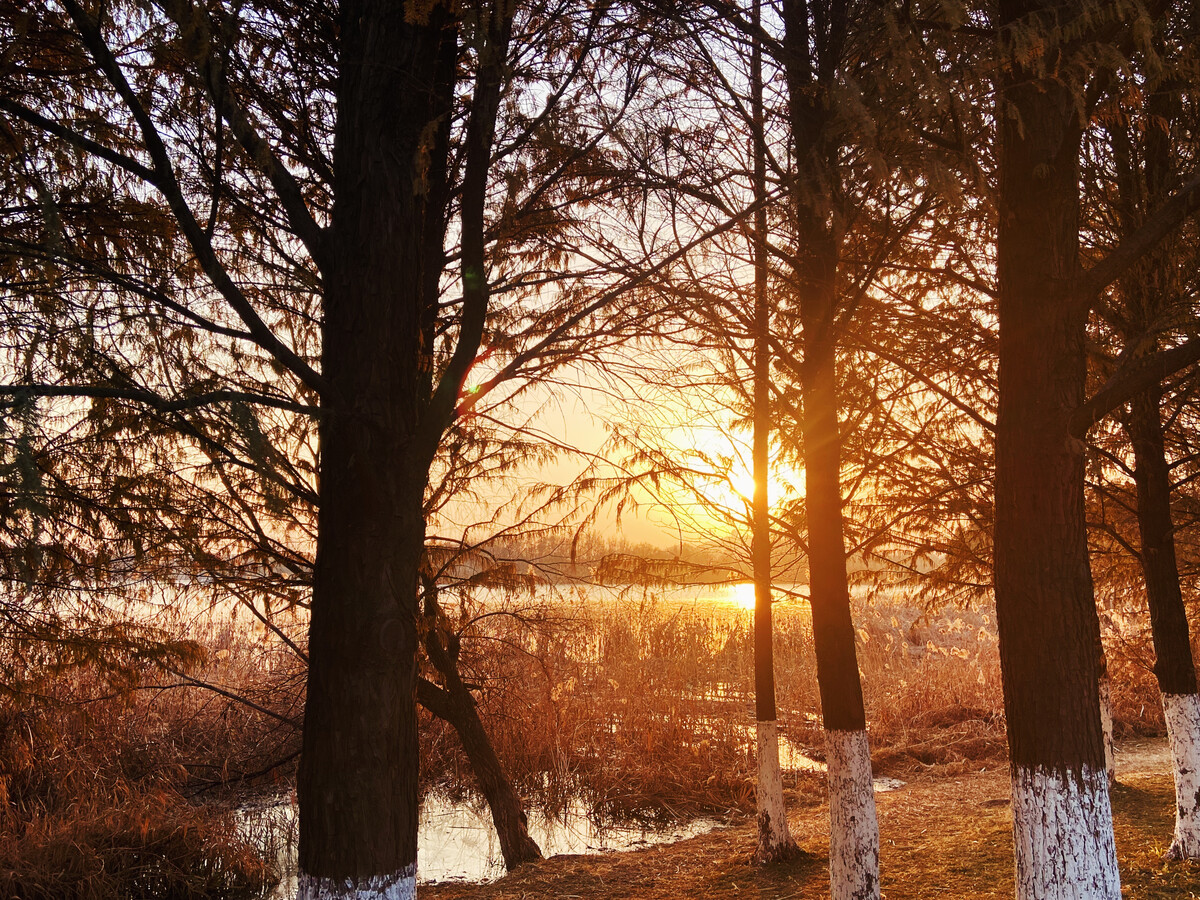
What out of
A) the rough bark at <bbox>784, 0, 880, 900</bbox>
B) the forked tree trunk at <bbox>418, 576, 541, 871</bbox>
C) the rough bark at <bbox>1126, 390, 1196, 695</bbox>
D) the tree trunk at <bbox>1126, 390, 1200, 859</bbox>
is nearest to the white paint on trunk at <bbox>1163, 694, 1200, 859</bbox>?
the tree trunk at <bbox>1126, 390, 1200, 859</bbox>

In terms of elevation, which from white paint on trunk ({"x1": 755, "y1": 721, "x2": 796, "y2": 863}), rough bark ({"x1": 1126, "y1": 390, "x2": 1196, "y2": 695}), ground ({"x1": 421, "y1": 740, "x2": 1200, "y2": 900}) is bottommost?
ground ({"x1": 421, "y1": 740, "x2": 1200, "y2": 900})

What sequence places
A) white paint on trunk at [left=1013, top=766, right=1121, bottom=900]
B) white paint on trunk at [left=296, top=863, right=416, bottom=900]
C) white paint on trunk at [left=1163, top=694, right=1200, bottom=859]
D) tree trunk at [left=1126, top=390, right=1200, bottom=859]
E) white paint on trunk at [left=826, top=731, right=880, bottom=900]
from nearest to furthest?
white paint on trunk at [left=296, top=863, right=416, bottom=900] < white paint on trunk at [left=1013, top=766, right=1121, bottom=900] < white paint on trunk at [left=826, top=731, right=880, bottom=900] < white paint on trunk at [left=1163, top=694, right=1200, bottom=859] < tree trunk at [left=1126, top=390, right=1200, bottom=859]

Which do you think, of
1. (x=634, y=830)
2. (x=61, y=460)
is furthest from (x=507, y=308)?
(x=634, y=830)

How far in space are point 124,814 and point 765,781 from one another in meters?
5.84

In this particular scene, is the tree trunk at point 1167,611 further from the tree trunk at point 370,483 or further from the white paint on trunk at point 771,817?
the tree trunk at point 370,483

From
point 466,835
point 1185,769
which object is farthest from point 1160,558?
point 466,835

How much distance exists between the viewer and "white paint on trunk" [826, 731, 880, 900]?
17.6ft

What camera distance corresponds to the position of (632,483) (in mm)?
7078

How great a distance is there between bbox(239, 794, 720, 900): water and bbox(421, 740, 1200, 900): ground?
A: 28.6 inches

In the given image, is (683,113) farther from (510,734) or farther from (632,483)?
(510,734)

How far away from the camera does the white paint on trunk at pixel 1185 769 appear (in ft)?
20.4

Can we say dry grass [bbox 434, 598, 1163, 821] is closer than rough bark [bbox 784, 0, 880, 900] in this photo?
No

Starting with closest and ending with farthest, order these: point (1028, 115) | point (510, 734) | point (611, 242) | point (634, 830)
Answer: point (1028, 115) → point (611, 242) → point (634, 830) → point (510, 734)

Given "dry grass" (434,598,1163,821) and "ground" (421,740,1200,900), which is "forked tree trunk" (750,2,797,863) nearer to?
"ground" (421,740,1200,900)
